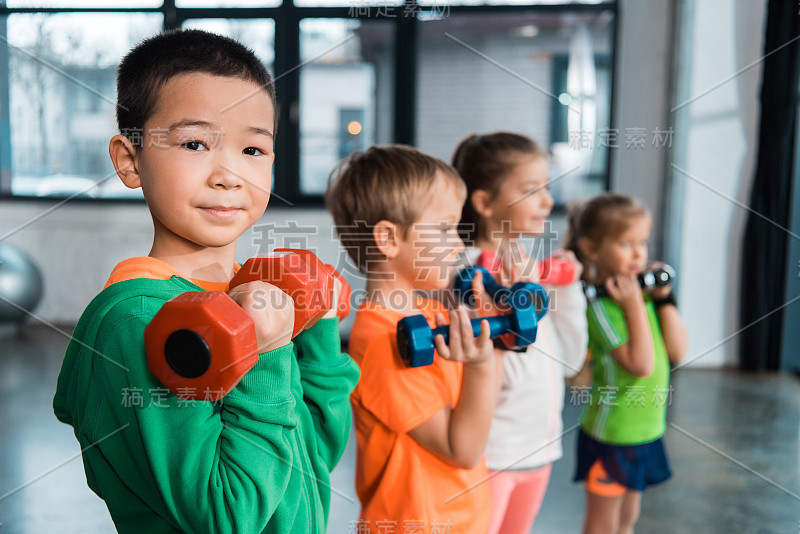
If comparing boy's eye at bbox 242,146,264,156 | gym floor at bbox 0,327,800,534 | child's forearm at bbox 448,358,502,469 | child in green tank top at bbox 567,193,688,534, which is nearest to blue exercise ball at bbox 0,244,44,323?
gym floor at bbox 0,327,800,534

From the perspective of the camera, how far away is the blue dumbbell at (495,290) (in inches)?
34.9

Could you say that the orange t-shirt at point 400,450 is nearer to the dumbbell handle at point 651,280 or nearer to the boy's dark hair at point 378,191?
the boy's dark hair at point 378,191

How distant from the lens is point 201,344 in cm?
45

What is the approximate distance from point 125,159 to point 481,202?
0.76 m

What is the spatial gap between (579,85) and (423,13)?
91 cm

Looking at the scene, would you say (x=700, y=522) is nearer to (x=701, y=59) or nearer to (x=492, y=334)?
(x=492, y=334)

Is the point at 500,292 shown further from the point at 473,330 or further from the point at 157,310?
the point at 157,310

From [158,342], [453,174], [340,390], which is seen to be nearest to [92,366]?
[158,342]

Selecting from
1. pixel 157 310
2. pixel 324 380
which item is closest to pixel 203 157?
pixel 157 310

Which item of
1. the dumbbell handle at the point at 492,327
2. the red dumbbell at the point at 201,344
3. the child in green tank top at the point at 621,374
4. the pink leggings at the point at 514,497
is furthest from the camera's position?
the child in green tank top at the point at 621,374

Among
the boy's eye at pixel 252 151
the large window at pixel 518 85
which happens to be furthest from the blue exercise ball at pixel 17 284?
the boy's eye at pixel 252 151

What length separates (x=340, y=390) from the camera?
28.0 inches

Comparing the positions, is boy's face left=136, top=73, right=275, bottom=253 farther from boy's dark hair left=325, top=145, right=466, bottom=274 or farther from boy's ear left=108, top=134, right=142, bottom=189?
boy's dark hair left=325, top=145, right=466, bottom=274

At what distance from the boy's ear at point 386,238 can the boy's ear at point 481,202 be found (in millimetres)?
327
